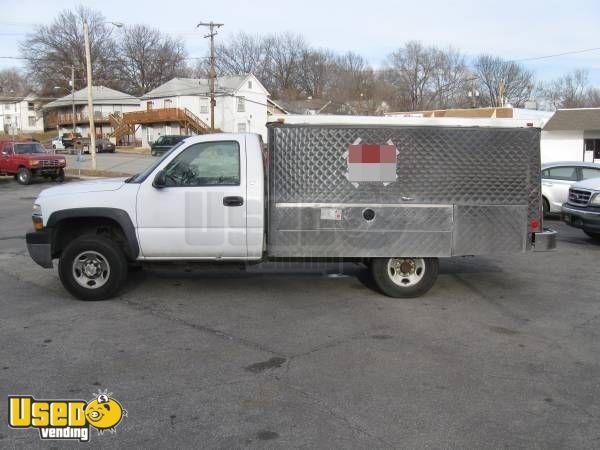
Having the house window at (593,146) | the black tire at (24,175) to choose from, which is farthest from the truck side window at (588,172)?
the black tire at (24,175)

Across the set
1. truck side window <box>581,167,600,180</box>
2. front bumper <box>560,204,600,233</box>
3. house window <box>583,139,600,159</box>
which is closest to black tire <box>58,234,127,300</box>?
front bumper <box>560,204,600,233</box>

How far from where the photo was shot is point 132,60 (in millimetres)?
96562

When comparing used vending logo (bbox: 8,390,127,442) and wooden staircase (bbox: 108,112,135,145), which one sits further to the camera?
wooden staircase (bbox: 108,112,135,145)

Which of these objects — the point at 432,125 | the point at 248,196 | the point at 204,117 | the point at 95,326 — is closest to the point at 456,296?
the point at 432,125

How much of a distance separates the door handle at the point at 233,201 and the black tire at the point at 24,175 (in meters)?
23.1

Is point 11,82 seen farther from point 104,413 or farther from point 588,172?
point 104,413

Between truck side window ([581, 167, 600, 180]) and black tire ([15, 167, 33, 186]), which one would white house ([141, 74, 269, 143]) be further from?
truck side window ([581, 167, 600, 180])

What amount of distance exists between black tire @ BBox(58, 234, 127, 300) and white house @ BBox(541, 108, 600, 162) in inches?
1234

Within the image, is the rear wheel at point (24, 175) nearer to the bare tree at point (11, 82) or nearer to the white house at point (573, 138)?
the white house at point (573, 138)

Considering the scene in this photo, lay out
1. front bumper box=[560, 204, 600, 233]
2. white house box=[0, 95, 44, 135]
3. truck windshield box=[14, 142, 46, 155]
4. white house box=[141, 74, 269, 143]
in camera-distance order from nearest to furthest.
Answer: front bumper box=[560, 204, 600, 233] → truck windshield box=[14, 142, 46, 155] → white house box=[141, 74, 269, 143] → white house box=[0, 95, 44, 135]

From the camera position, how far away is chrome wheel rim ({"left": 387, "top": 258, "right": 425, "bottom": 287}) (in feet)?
22.9

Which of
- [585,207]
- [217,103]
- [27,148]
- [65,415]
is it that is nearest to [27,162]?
[27,148]

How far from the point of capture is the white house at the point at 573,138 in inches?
1281

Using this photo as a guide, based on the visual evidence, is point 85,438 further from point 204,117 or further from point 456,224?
point 204,117
